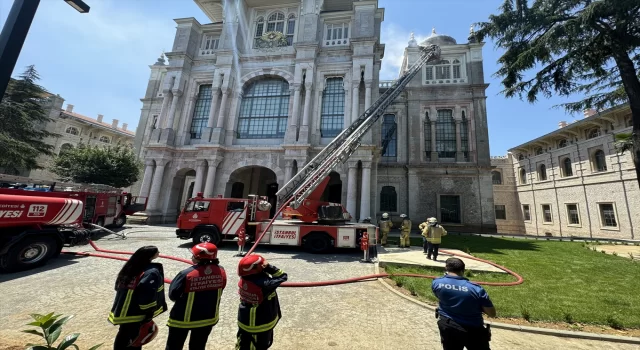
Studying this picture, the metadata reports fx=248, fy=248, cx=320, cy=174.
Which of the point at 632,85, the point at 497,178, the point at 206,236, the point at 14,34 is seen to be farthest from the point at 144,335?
the point at 497,178

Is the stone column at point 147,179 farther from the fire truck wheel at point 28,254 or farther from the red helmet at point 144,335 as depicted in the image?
the red helmet at point 144,335

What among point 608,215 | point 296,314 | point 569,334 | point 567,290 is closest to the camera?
point 569,334

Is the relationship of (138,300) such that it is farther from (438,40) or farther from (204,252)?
(438,40)

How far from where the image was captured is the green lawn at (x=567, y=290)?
17.0 ft

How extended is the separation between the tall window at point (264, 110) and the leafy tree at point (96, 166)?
1123cm

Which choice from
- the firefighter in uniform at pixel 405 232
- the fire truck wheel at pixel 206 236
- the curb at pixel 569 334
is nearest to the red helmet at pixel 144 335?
the curb at pixel 569 334

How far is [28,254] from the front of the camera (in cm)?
764

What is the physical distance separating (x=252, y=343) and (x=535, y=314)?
5.83m

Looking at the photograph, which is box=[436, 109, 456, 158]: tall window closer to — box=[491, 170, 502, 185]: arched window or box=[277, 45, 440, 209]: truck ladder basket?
box=[277, 45, 440, 209]: truck ladder basket

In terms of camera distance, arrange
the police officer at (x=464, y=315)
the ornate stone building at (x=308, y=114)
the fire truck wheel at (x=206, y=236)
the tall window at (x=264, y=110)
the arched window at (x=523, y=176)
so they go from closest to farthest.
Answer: the police officer at (x=464, y=315) < the fire truck wheel at (x=206, y=236) < the ornate stone building at (x=308, y=114) < the tall window at (x=264, y=110) < the arched window at (x=523, y=176)

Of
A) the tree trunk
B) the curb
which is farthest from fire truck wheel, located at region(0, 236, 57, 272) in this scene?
the tree trunk

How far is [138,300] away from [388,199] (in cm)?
2342

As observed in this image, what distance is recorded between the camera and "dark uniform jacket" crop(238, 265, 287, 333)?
Answer: 9.47 ft

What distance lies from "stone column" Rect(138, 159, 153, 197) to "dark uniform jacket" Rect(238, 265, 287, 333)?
2340 cm
